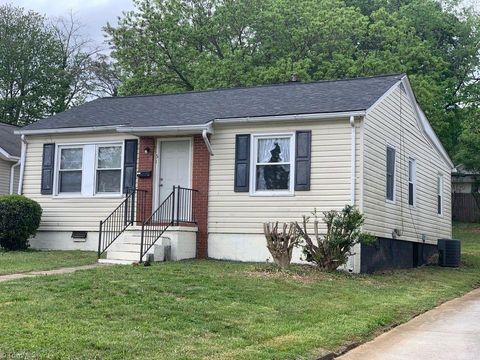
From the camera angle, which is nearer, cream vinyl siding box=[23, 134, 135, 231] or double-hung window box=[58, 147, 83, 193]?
cream vinyl siding box=[23, 134, 135, 231]

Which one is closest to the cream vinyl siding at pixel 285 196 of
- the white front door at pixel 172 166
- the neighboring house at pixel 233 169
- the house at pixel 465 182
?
the neighboring house at pixel 233 169

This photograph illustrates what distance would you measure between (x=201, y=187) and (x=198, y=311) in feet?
23.9

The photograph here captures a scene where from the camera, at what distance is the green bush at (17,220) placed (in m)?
15.4

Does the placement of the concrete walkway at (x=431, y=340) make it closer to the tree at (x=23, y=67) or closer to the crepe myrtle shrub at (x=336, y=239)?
the crepe myrtle shrub at (x=336, y=239)

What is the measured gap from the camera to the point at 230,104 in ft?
53.5

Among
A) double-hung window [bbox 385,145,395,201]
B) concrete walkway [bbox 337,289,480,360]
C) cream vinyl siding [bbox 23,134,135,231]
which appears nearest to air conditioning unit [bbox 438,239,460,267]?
double-hung window [bbox 385,145,395,201]

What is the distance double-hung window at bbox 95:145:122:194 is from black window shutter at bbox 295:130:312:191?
4.76 meters

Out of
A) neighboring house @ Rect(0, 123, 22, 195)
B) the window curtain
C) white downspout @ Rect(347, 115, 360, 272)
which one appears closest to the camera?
white downspout @ Rect(347, 115, 360, 272)

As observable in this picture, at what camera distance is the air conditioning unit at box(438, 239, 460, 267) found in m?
17.7

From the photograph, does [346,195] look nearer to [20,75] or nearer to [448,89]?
[448,89]

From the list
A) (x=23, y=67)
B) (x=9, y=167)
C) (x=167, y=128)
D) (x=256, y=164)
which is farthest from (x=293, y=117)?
(x=23, y=67)

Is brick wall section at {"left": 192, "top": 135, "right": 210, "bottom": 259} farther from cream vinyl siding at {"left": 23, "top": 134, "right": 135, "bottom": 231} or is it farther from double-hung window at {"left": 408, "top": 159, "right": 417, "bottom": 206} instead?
double-hung window at {"left": 408, "top": 159, "right": 417, "bottom": 206}

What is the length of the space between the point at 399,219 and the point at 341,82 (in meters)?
3.93

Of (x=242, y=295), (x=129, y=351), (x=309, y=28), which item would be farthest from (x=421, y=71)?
(x=129, y=351)
